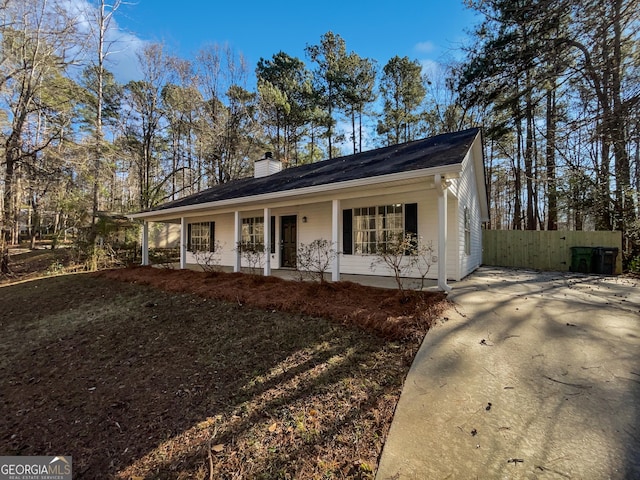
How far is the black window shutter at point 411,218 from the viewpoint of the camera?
273 inches

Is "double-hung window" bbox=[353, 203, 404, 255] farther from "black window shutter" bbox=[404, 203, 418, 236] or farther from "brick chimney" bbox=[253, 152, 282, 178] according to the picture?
"brick chimney" bbox=[253, 152, 282, 178]

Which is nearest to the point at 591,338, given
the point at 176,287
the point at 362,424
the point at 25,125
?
the point at 362,424

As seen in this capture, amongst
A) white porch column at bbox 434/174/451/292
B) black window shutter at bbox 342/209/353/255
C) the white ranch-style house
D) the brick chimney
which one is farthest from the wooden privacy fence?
the brick chimney

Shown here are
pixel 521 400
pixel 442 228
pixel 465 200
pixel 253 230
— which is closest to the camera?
pixel 521 400

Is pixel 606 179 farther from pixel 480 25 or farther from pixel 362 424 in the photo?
pixel 362 424

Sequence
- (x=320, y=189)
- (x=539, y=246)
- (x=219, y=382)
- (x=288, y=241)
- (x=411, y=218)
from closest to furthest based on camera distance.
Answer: (x=219, y=382), (x=320, y=189), (x=411, y=218), (x=288, y=241), (x=539, y=246)

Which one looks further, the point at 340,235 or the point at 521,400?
the point at 340,235

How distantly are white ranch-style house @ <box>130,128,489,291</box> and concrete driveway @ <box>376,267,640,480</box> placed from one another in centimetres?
200

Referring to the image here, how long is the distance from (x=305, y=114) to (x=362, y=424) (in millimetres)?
18464

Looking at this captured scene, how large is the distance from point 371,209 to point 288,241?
3264mm

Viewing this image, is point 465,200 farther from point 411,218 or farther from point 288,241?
point 288,241

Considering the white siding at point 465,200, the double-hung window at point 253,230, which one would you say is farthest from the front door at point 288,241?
the white siding at point 465,200

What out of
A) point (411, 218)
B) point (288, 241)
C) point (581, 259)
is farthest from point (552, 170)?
point (288, 241)

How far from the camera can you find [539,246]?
10883 millimetres
